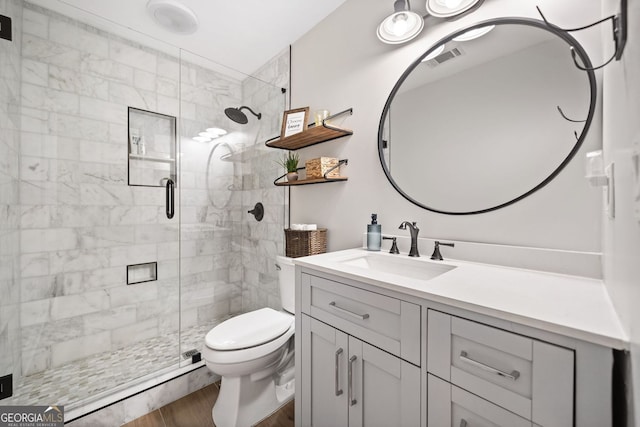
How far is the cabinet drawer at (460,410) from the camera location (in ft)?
2.06

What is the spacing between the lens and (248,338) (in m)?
1.47

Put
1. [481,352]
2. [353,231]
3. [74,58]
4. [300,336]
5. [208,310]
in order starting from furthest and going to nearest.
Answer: [208,310]
[74,58]
[353,231]
[300,336]
[481,352]

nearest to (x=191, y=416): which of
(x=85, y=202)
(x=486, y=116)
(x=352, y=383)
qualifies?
(x=352, y=383)

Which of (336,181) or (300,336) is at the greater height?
(336,181)

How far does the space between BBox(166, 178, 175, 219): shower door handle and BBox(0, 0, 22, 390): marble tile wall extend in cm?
83

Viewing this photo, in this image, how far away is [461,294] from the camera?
2.40 feet

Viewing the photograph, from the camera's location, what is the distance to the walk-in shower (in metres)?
Result: 1.67

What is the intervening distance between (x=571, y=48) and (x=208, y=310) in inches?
109

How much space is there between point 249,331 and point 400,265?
958mm

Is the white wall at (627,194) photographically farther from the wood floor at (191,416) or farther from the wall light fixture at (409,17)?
the wood floor at (191,416)

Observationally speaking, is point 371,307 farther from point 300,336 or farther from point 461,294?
point 300,336

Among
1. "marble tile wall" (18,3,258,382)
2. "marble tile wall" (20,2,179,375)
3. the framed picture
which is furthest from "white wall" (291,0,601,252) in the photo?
"marble tile wall" (20,2,179,375)

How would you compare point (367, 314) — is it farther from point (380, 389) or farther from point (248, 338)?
point (248, 338)

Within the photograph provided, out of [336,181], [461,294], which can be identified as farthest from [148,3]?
[461,294]
